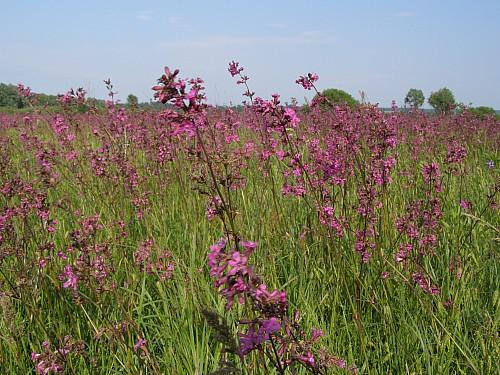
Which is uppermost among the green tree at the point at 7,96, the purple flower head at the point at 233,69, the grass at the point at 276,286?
the green tree at the point at 7,96

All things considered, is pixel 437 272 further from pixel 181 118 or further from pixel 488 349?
pixel 181 118

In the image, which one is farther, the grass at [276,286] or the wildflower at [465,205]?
the wildflower at [465,205]

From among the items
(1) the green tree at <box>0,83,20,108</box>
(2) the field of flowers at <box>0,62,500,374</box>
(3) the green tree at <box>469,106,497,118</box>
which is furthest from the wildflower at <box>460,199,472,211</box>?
(1) the green tree at <box>0,83,20,108</box>

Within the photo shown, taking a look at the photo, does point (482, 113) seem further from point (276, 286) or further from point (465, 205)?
point (276, 286)

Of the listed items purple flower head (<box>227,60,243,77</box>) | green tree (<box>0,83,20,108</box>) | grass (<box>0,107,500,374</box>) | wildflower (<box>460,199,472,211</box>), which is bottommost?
grass (<box>0,107,500,374</box>)

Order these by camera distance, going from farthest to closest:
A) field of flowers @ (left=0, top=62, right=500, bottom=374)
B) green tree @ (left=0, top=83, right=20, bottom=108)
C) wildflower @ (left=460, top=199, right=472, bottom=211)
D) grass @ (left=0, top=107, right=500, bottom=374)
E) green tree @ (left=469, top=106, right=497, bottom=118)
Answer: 1. green tree @ (left=0, top=83, right=20, bottom=108)
2. green tree @ (left=469, top=106, right=497, bottom=118)
3. wildflower @ (left=460, top=199, right=472, bottom=211)
4. grass @ (left=0, top=107, right=500, bottom=374)
5. field of flowers @ (left=0, top=62, right=500, bottom=374)

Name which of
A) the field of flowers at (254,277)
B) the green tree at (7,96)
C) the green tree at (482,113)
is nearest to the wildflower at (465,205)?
the field of flowers at (254,277)

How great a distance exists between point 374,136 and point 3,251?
2.26 meters

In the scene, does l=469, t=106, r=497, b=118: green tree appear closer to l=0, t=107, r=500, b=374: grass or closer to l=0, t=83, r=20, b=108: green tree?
l=0, t=107, r=500, b=374: grass

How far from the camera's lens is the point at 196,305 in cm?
234

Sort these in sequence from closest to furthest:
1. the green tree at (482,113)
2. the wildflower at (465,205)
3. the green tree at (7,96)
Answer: the wildflower at (465,205) < the green tree at (482,113) < the green tree at (7,96)

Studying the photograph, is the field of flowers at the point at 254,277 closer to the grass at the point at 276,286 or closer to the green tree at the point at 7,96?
the grass at the point at 276,286

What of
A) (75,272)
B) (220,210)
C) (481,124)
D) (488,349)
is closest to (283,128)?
(220,210)

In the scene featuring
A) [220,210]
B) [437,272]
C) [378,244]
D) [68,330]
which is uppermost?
[220,210]
